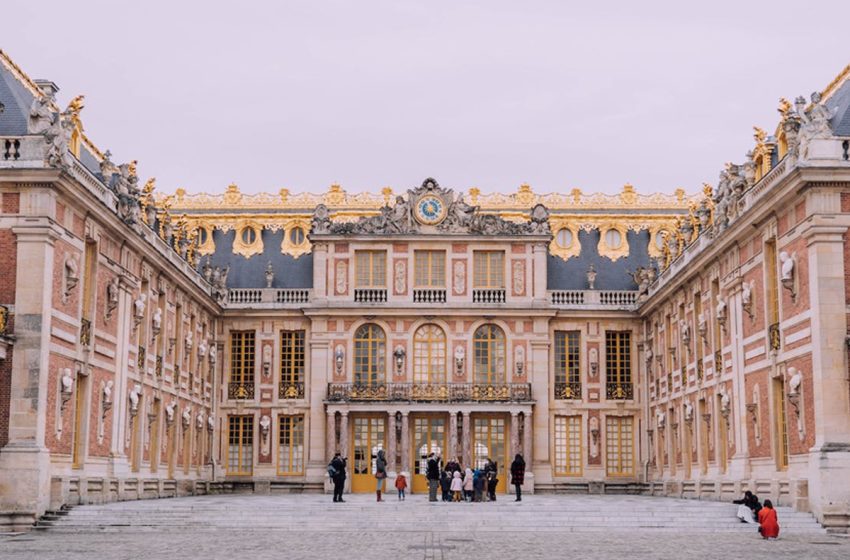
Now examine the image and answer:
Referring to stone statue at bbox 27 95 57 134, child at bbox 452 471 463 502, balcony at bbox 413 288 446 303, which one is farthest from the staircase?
balcony at bbox 413 288 446 303

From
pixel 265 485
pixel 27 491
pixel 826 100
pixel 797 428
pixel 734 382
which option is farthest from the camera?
pixel 265 485

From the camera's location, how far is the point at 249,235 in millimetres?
48594

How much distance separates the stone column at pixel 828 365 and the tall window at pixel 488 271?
21.1 meters

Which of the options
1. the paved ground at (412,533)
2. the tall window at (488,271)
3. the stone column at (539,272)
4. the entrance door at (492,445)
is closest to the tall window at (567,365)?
the stone column at (539,272)

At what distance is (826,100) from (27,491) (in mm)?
20646

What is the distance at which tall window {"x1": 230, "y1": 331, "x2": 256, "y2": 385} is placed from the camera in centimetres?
4606

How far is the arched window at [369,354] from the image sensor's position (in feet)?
149

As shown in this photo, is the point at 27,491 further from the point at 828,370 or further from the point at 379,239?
the point at 379,239

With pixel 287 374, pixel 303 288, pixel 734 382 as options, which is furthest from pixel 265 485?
pixel 734 382

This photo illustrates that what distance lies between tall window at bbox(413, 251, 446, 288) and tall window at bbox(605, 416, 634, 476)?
8.43 meters

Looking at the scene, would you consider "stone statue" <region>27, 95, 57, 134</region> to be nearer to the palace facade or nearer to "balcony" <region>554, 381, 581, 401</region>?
the palace facade

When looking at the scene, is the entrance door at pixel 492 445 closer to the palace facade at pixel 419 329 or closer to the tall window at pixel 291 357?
the palace facade at pixel 419 329

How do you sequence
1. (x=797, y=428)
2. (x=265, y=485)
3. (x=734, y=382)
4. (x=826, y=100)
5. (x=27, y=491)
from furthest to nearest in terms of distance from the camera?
1. (x=265, y=485)
2. (x=734, y=382)
3. (x=826, y=100)
4. (x=797, y=428)
5. (x=27, y=491)

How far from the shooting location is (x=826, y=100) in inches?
1154
